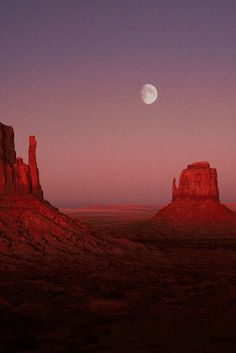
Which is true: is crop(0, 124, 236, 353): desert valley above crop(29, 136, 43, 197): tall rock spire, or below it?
below

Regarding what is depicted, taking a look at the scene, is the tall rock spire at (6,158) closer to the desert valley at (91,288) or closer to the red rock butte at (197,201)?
the desert valley at (91,288)

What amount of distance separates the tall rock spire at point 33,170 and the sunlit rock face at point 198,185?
8984cm

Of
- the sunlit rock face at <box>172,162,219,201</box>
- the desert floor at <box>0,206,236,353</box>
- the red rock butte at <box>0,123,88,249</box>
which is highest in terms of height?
the sunlit rock face at <box>172,162,219,201</box>

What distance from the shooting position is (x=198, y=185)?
149m

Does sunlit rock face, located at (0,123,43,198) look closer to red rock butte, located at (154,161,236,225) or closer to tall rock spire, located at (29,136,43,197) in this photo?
tall rock spire, located at (29,136,43,197)

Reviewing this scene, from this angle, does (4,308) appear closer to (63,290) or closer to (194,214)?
(63,290)

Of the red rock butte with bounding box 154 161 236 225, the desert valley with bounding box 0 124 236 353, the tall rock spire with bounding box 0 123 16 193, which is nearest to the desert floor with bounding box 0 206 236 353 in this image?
the desert valley with bounding box 0 124 236 353

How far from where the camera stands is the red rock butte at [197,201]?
442ft

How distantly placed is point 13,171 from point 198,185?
98929 millimetres

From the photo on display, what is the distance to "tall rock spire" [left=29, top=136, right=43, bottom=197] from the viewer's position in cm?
6119

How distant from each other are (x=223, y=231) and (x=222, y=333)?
105 metres

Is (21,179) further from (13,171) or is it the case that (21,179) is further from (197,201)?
(197,201)

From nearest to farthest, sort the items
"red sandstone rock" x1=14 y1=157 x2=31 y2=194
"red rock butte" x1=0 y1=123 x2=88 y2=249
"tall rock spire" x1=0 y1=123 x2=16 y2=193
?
"red rock butte" x1=0 y1=123 x2=88 y2=249, "tall rock spire" x1=0 y1=123 x2=16 y2=193, "red sandstone rock" x1=14 y1=157 x2=31 y2=194

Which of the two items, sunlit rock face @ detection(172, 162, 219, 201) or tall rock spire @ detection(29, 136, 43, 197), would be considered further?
sunlit rock face @ detection(172, 162, 219, 201)
